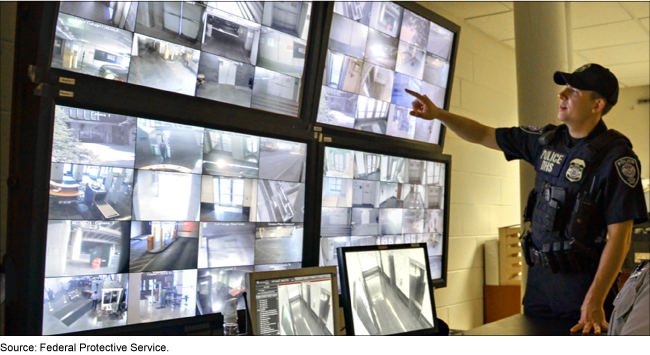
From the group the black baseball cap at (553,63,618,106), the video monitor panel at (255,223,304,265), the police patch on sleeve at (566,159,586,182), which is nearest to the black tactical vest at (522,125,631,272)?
the police patch on sleeve at (566,159,586,182)

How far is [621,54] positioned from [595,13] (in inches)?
51.9

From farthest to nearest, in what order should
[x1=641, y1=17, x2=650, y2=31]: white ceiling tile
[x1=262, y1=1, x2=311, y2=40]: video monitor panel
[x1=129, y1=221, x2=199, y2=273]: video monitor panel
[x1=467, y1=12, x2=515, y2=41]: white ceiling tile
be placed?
1. [x1=641, y1=17, x2=650, y2=31]: white ceiling tile
2. [x1=467, y1=12, x2=515, y2=41]: white ceiling tile
3. [x1=262, y1=1, x2=311, y2=40]: video monitor panel
4. [x1=129, y1=221, x2=199, y2=273]: video monitor panel

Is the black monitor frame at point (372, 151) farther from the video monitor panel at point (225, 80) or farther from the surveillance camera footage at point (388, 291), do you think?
the video monitor panel at point (225, 80)

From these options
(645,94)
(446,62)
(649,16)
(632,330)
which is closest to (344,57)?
(446,62)

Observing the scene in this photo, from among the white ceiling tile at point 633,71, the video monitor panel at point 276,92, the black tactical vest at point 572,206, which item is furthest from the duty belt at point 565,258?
the white ceiling tile at point 633,71

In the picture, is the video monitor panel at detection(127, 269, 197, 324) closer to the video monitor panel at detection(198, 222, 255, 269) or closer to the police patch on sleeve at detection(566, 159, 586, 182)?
the video monitor panel at detection(198, 222, 255, 269)

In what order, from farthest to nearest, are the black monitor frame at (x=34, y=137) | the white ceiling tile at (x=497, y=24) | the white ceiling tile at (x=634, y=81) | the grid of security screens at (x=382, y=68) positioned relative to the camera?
the white ceiling tile at (x=634, y=81) < the white ceiling tile at (x=497, y=24) < the grid of security screens at (x=382, y=68) < the black monitor frame at (x=34, y=137)

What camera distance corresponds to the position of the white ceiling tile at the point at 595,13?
3699 mm

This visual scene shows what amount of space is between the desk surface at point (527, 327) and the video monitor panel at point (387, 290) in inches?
7.7

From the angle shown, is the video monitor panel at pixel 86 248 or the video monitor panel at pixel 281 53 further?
the video monitor panel at pixel 281 53

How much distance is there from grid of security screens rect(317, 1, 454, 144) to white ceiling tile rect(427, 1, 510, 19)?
887mm

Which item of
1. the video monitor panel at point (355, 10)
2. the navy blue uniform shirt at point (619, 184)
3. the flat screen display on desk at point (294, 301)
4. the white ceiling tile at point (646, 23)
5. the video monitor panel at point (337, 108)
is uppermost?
the white ceiling tile at point (646, 23)

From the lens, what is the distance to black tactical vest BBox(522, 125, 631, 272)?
1.90 metres

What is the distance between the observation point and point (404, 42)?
8.21ft
